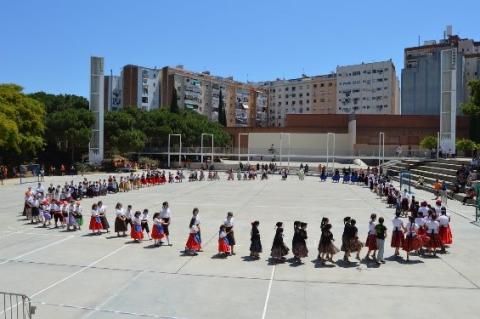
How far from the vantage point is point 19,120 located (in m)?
52.3

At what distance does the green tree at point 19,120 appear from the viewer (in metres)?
49.4

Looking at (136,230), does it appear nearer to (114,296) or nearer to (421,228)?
(114,296)

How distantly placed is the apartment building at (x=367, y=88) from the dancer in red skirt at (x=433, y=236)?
111 meters

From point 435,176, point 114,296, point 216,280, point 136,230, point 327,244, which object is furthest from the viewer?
point 435,176

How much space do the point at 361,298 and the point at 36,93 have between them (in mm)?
68309

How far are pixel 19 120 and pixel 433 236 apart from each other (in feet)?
152

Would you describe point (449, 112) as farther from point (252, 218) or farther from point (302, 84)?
point (302, 84)

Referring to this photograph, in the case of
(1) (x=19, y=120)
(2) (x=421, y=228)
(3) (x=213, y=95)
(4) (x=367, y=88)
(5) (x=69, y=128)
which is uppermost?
(4) (x=367, y=88)

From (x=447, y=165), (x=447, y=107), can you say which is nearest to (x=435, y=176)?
(x=447, y=165)

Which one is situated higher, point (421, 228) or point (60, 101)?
point (60, 101)

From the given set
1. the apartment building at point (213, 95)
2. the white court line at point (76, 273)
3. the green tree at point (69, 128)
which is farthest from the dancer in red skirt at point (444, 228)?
the apartment building at point (213, 95)

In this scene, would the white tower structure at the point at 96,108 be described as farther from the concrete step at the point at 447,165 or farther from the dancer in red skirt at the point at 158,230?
the dancer in red skirt at the point at 158,230

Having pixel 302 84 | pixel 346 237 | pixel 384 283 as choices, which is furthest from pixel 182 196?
pixel 302 84

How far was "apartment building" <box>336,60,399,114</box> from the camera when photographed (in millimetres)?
124219
